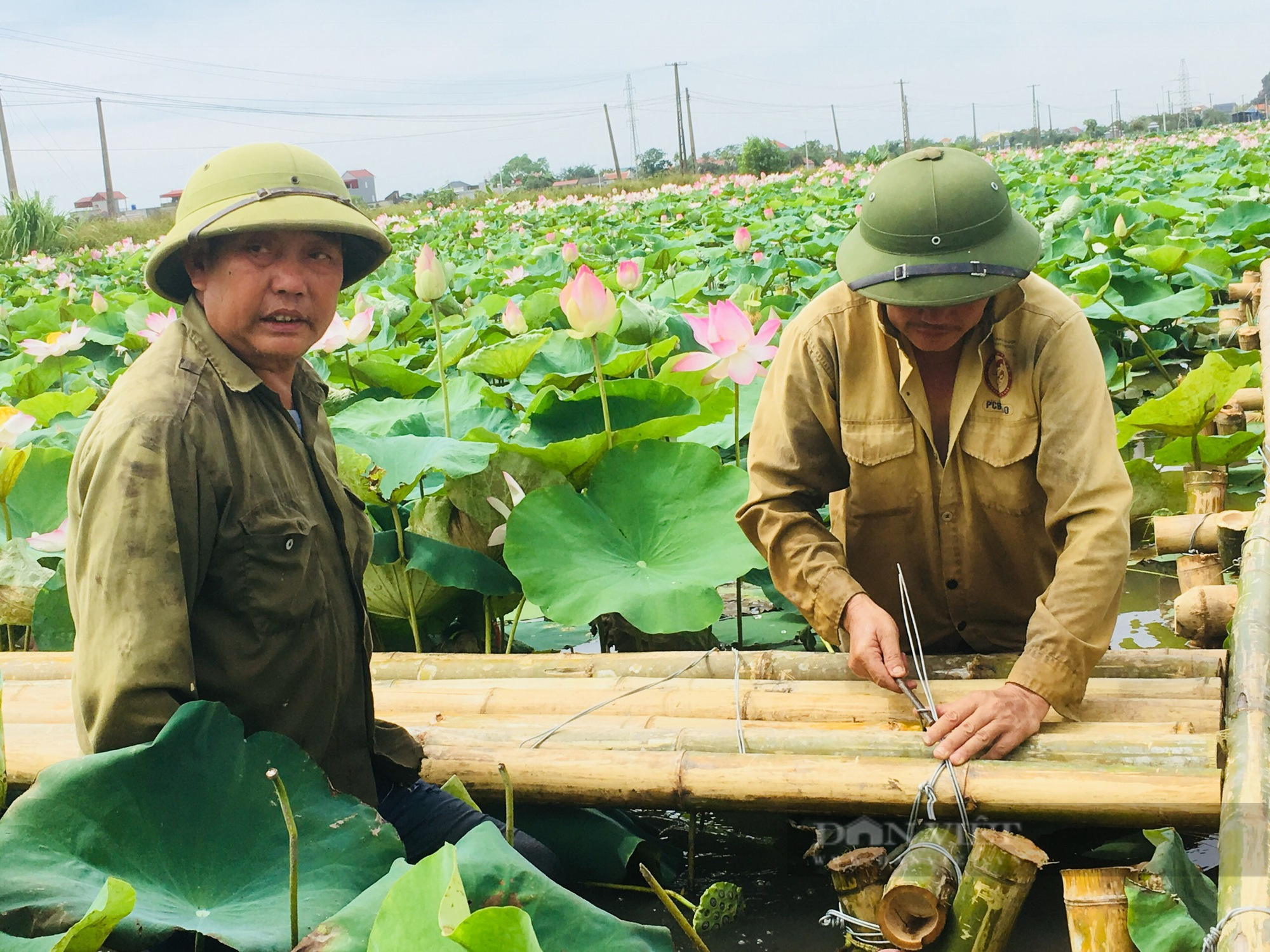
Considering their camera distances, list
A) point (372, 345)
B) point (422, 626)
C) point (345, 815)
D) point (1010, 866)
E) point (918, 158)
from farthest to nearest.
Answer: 1. point (372, 345)
2. point (422, 626)
3. point (918, 158)
4. point (1010, 866)
5. point (345, 815)

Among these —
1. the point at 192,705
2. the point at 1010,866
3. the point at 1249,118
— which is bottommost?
the point at 1010,866

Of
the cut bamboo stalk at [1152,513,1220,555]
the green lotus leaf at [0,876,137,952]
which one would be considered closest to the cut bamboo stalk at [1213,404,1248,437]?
the cut bamboo stalk at [1152,513,1220,555]

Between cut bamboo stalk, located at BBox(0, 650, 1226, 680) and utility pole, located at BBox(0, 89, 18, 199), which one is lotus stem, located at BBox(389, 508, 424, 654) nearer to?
cut bamboo stalk, located at BBox(0, 650, 1226, 680)

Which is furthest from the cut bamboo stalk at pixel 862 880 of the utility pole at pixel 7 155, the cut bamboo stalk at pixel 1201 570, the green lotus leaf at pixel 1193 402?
the utility pole at pixel 7 155

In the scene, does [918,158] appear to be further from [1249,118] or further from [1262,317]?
[1249,118]

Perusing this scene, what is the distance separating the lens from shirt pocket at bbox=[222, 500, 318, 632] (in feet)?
5.37

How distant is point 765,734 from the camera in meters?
2.08

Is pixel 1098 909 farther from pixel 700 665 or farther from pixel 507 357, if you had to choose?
pixel 507 357

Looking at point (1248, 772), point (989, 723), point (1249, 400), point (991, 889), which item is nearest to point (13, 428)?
point (989, 723)

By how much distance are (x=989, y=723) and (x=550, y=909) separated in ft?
3.00

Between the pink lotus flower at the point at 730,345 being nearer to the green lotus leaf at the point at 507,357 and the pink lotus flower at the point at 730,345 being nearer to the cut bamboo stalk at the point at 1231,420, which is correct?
the green lotus leaf at the point at 507,357

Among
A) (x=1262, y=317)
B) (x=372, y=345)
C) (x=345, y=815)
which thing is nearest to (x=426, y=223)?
(x=372, y=345)

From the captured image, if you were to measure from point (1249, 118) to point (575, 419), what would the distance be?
198 feet

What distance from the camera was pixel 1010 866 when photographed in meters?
1.65
